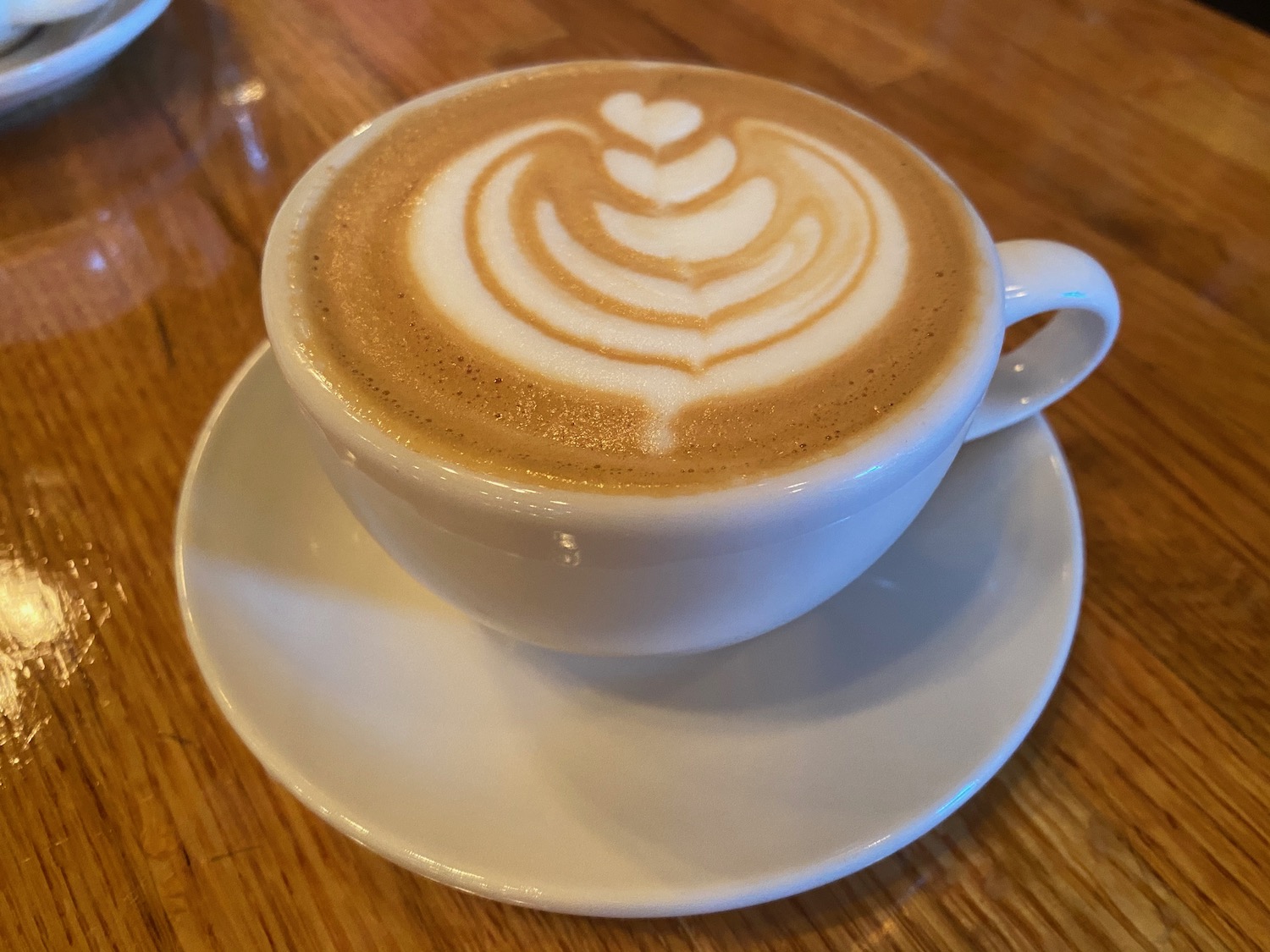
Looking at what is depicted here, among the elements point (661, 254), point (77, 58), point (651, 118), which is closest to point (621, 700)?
point (661, 254)

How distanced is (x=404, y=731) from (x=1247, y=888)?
0.58m

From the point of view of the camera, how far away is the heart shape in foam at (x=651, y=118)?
78 centimetres

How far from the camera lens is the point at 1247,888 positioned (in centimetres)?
59

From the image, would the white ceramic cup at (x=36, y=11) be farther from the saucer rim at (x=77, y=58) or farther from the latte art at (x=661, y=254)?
the latte art at (x=661, y=254)

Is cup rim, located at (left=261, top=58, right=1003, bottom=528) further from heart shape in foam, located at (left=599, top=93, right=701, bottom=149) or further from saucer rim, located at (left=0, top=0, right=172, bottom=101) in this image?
saucer rim, located at (left=0, top=0, right=172, bottom=101)

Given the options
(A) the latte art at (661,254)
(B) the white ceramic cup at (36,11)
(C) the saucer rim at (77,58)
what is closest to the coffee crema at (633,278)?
(A) the latte art at (661,254)

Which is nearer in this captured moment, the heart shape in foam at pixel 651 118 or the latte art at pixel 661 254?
the latte art at pixel 661 254

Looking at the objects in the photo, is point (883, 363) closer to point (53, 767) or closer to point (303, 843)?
point (303, 843)

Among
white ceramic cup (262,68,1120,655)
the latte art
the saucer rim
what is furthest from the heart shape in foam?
the saucer rim

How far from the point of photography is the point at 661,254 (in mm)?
675

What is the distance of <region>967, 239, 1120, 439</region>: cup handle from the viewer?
2.24 ft

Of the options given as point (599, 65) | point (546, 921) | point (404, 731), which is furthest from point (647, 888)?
point (599, 65)

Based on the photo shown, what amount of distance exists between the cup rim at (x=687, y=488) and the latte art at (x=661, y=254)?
0.07 metres

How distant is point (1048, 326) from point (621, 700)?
1.68ft
